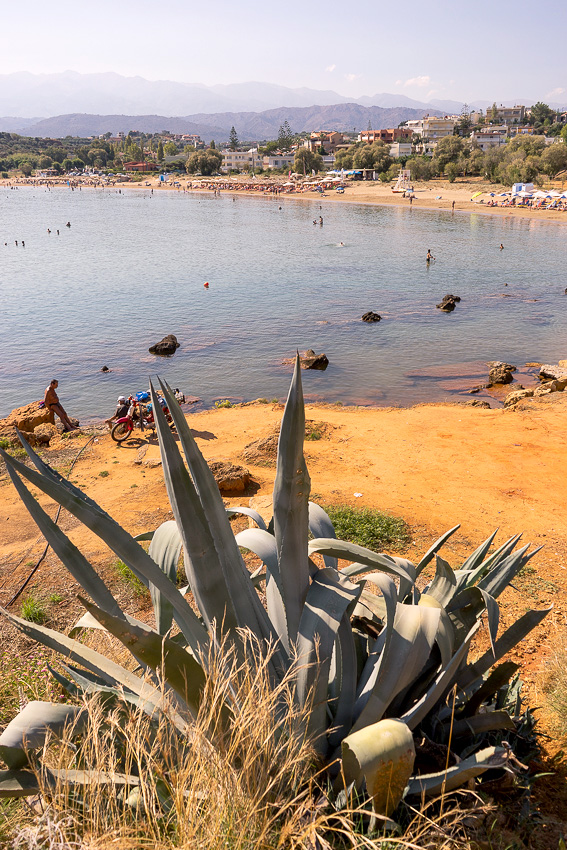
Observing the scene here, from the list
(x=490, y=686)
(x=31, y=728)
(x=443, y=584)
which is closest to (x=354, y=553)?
(x=443, y=584)

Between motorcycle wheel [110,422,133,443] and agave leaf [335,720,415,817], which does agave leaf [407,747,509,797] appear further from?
motorcycle wheel [110,422,133,443]

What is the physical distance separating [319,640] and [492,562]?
1299mm

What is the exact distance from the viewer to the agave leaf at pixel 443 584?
2.83 m

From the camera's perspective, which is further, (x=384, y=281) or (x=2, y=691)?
(x=384, y=281)

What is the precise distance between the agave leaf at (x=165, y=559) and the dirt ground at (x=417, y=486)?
186 cm

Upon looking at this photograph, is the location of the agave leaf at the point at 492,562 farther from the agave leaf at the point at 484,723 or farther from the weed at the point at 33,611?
the weed at the point at 33,611

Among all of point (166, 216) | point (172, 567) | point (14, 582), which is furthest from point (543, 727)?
point (166, 216)

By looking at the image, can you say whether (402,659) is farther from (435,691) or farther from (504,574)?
(504,574)

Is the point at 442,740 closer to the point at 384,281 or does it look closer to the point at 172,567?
the point at 172,567

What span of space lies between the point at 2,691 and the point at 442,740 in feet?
8.23

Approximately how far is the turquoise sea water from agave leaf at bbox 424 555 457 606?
14.1 meters

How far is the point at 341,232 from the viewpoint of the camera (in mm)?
54125

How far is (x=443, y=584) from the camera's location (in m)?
2.91

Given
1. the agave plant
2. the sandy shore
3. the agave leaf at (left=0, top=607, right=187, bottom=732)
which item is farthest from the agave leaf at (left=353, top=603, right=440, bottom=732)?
the sandy shore
